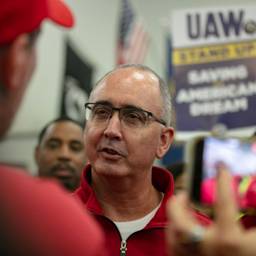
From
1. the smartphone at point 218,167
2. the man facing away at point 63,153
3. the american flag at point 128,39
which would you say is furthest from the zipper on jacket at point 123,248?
the american flag at point 128,39

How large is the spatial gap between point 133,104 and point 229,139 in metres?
0.79

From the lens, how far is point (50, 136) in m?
2.79

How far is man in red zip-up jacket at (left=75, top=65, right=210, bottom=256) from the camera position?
156cm

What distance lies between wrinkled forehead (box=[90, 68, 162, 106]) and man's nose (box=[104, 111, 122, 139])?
51 mm

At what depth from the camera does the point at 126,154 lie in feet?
5.21

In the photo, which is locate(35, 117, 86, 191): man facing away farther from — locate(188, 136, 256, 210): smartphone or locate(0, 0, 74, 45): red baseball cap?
locate(0, 0, 74, 45): red baseball cap

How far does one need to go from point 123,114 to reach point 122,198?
0.23m

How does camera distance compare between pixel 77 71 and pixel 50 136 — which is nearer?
pixel 50 136

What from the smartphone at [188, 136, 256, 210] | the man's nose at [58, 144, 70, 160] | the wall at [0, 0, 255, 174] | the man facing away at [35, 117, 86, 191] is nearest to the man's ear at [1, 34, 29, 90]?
the smartphone at [188, 136, 256, 210]

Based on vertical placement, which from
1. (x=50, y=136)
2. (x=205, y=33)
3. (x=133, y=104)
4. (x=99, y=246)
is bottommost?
(x=99, y=246)

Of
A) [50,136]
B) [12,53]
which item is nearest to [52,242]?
[12,53]

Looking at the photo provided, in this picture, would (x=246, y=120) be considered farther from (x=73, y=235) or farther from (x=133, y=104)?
(x=73, y=235)

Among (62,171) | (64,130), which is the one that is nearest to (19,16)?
(62,171)

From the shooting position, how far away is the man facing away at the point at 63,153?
264cm
